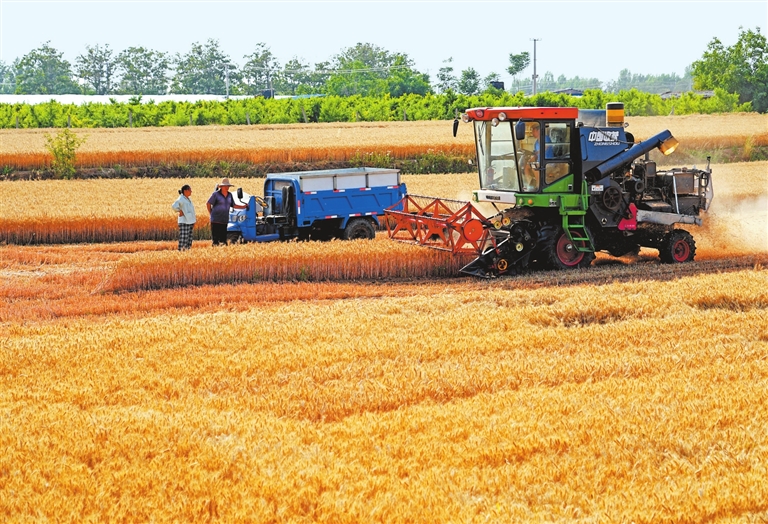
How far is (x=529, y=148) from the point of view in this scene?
51.5 feet

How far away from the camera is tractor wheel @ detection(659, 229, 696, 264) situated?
16391 millimetres

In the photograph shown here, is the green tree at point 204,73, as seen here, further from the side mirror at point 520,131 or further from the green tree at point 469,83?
the side mirror at point 520,131

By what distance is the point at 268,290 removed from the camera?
14523mm

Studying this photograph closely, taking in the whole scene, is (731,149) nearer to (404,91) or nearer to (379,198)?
(379,198)

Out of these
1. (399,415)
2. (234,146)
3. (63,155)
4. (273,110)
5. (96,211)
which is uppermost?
(273,110)

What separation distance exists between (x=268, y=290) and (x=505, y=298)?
3798 millimetres

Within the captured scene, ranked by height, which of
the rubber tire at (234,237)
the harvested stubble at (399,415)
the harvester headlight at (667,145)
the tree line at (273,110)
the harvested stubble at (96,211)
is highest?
the tree line at (273,110)

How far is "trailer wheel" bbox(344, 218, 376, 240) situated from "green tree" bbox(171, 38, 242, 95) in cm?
10987

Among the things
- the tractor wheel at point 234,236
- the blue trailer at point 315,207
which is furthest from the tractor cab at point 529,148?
the tractor wheel at point 234,236

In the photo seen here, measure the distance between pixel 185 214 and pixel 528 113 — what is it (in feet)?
21.5

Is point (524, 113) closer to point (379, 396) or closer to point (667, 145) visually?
point (667, 145)

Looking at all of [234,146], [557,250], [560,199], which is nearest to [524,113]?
[560,199]

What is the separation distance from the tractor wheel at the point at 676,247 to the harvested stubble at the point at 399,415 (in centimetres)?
435

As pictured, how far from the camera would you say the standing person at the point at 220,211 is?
17578mm
